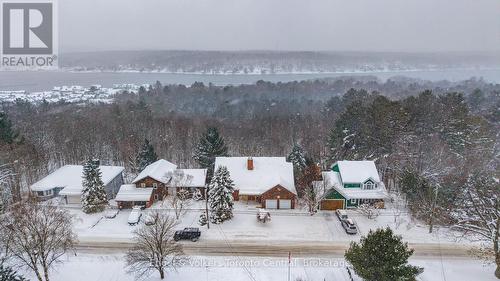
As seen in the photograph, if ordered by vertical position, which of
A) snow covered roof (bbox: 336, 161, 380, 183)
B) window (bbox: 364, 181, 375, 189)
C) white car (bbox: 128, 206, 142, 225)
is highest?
snow covered roof (bbox: 336, 161, 380, 183)

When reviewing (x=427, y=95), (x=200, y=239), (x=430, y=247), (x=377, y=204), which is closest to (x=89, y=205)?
(x=200, y=239)

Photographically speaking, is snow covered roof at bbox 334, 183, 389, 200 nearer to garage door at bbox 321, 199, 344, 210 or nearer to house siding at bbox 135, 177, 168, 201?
garage door at bbox 321, 199, 344, 210

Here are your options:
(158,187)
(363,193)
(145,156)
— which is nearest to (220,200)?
(158,187)

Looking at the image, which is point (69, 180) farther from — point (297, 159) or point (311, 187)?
point (311, 187)

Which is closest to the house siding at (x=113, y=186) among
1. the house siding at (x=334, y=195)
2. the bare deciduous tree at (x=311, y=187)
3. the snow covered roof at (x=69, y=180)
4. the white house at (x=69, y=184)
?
the white house at (x=69, y=184)

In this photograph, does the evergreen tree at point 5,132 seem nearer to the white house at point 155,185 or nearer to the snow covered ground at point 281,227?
the snow covered ground at point 281,227

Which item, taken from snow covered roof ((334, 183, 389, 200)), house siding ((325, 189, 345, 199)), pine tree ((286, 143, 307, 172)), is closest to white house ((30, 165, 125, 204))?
pine tree ((286, 143, 307, 172))

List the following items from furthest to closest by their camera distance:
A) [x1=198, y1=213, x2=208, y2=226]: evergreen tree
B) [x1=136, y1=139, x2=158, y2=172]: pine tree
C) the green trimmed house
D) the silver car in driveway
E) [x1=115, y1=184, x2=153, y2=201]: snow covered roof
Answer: [x1=136, y1=139, x2=158, y2=172]: pine tree < [x1=115, y1=184, x2=153, y2=201]: snow covered roof < the green trimmed house < [x1=198, y1=213, x2=208, y2=226]: evergreen tree < the silver car in driveway
